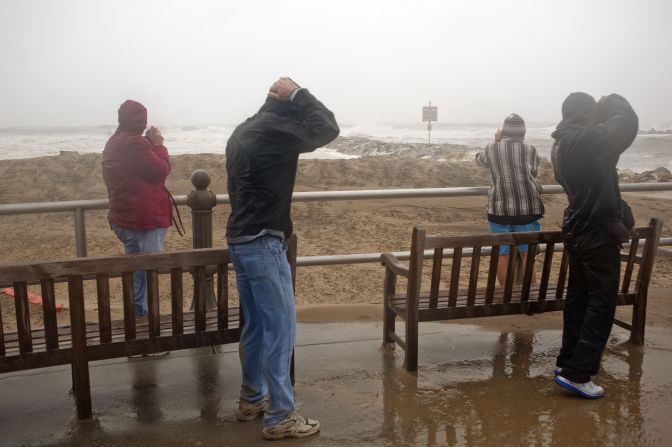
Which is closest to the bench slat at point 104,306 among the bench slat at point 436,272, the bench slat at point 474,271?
the bench slat at point 436,272

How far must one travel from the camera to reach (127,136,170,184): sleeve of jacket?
14.3 feet

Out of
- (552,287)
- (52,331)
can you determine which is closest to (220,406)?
(52,331)

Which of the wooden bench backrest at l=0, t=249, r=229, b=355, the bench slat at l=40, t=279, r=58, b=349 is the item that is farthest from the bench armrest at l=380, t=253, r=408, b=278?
the bench slat at l=40, t=279, r=58, b=349

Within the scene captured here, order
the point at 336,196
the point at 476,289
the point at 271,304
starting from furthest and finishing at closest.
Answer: the point at 336,196 → the point at 476,289 → the point at 271,304

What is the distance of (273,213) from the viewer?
3154mm

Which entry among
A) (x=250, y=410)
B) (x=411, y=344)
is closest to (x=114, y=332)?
(x=250, y=410)

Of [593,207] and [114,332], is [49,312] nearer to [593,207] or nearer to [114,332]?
[114,332]

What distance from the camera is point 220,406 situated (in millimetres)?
3684

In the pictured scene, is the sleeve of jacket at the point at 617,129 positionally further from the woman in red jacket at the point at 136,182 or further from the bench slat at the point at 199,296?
the woman in red jacket at the point at 136,182

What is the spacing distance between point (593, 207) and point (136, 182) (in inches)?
108

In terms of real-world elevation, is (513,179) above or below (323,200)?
above

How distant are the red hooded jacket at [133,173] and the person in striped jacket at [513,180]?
253 cm

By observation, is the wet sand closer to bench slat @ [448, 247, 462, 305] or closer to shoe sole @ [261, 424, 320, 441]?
shoe sole @ [261, 424, 320, 441]

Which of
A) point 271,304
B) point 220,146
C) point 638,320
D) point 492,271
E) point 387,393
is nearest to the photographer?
point 271,304
